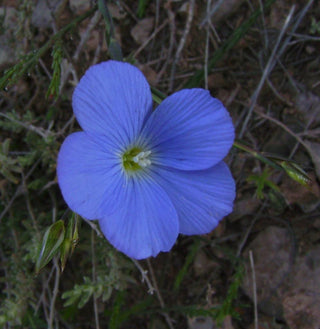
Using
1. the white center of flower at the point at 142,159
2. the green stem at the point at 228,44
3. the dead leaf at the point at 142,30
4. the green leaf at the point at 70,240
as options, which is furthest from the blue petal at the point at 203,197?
the dead leaf at the point at 142,30

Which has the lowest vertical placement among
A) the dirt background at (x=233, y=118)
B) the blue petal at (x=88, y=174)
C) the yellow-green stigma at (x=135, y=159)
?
the dirt background at (x=233, y=118)

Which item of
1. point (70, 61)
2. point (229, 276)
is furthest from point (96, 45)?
point (229, 276)

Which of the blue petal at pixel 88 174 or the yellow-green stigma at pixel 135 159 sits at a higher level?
the blue petal at pixel 88 174

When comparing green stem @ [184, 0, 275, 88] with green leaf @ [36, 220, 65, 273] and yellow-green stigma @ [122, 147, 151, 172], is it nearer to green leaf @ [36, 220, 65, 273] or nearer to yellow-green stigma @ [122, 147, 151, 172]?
yellow-green stigma @ [122, 147, 151, 172]

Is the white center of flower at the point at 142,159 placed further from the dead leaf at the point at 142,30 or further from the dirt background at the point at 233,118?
the dead leaf at the point at 142,30

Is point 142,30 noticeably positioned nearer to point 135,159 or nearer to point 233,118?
point 233,118
